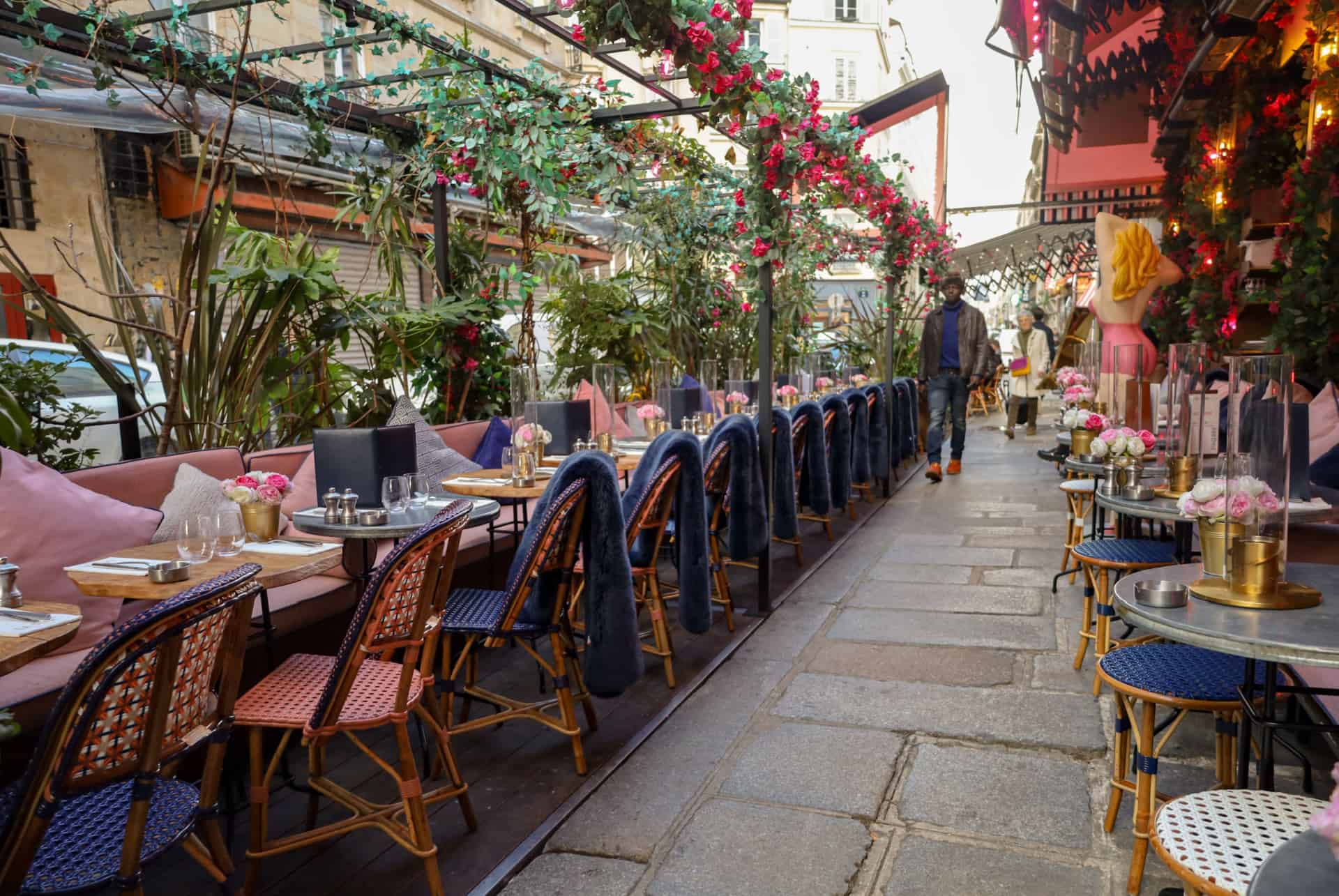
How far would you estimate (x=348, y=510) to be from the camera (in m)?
2.87

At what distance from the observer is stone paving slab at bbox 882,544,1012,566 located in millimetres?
5098

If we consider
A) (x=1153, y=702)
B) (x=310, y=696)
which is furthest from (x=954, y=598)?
(x=310, y=696)

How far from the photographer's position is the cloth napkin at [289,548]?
8.29 feet

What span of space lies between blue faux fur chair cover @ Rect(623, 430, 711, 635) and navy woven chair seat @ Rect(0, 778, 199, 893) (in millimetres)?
1747

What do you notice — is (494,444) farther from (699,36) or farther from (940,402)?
(940,402)

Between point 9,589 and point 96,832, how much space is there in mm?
788

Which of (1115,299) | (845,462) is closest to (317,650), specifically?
(845,462)

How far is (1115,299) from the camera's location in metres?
5.65

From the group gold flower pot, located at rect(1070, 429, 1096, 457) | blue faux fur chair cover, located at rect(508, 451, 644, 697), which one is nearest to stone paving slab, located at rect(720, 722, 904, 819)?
blue faux fur chair cover, located at rect(508, 451, 644, 697)

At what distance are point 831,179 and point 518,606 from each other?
15.8 ft

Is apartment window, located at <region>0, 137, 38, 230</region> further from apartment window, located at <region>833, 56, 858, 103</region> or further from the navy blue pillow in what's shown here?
apartment window, located at <region>833, 56, 858, 103</region>

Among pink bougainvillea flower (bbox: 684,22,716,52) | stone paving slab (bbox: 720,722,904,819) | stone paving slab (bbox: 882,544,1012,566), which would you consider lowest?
stone paving slab (bbox: 720,722,904,819)

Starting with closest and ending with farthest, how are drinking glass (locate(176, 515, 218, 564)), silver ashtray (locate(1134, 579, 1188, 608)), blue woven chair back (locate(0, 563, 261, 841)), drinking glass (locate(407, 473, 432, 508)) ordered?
blue woven chair back (locate(0, 563, 261, 841))
silver ashtray (locate(1134, 579, 1188, 608))
drinking glass (locate(176, 515, 218, 564))
drinking glass (locate(407, 473, 432, 508))

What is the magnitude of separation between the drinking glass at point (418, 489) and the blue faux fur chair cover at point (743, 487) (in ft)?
3.99
